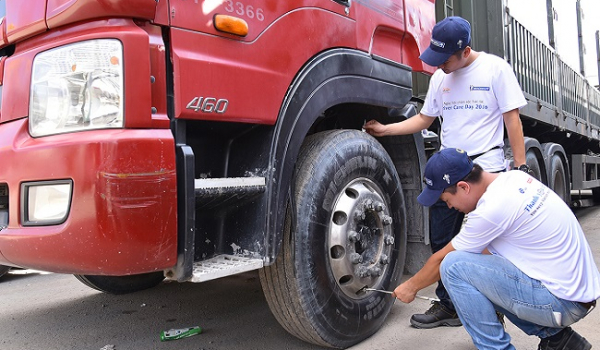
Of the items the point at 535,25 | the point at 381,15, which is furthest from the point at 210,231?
the point at 535,25

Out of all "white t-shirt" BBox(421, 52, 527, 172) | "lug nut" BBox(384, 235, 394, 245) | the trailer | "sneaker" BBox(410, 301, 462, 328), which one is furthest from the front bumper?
the trailer

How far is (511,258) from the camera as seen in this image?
200 centimetres

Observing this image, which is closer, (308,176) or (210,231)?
(210,231)

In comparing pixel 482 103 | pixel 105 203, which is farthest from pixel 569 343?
pixel 105 203

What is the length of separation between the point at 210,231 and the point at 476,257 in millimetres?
1119

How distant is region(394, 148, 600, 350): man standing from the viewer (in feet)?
6.24

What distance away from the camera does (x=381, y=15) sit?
2707 millimetres

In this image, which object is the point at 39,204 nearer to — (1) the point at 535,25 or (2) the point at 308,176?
(2) the point at 308,176

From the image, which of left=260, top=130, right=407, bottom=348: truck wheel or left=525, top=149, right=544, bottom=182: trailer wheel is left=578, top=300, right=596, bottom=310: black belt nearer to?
left=260, top=130, right=407, bottom=348: truck wheel

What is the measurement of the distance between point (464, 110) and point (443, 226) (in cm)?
68

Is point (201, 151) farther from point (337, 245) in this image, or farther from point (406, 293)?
point (406, 293)

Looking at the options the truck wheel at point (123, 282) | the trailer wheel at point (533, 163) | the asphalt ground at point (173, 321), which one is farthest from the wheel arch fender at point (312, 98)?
the trailer wheel at point (533, 163)

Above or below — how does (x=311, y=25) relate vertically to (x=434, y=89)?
above

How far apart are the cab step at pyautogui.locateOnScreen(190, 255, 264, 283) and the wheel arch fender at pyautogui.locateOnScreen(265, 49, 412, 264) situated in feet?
0.30
